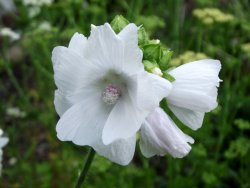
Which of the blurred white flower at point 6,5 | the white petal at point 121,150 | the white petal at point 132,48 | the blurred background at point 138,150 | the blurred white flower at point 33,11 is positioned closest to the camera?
the white petal at point 132,48

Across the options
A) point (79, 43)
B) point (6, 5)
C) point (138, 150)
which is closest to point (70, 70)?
point (79, 43)

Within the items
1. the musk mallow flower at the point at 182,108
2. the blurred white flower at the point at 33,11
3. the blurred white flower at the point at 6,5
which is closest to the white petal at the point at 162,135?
the musk mallow flower at the point at 182,108

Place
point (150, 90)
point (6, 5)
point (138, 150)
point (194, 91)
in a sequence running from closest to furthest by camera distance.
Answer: point (150, 90) < point (194, 91) < point (138, 150) < point (6, 5)

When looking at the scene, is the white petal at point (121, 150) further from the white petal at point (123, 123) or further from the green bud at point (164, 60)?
the green bud at point (164, 60)

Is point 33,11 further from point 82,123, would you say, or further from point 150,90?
point 150,90

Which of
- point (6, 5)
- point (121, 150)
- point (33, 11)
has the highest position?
point (121, 150)

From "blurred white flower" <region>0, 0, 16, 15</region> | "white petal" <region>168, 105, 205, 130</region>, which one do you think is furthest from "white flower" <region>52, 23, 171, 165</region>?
"blurred white flower" <region>0, 0, 16, 15</region>

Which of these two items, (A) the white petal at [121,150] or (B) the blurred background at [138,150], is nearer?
(A) the white petal at [121,150]
